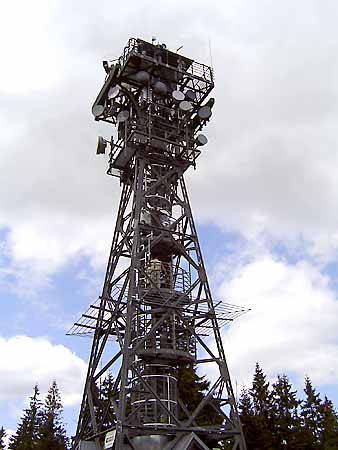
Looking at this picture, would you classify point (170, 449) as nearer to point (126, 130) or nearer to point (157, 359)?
point (157, 359)

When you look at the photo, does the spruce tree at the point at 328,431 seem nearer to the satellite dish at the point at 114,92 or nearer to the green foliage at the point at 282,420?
the green foliage at the point at 282,420

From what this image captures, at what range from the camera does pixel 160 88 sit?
30.8 metres

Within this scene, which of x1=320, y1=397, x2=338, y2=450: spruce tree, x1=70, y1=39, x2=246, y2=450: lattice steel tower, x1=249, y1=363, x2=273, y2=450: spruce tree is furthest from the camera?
x1=320, y1=397, x2=338, y2=450: spruce tree

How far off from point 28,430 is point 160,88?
30.4 m

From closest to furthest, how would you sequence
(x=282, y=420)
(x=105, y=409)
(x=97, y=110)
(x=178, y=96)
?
(x=105, y=409) → (x=178, y=96) → (x=97, y=110) → (x=282, y=420)

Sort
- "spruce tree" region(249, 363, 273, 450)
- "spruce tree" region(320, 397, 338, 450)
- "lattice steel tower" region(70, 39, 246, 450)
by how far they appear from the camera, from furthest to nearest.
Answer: "spruce tree" region(320, 397, 338, 450) < "spruce tree" region(249, 363, 273, 450) < "lattice steel tower" region(70, 39, 246, 450)

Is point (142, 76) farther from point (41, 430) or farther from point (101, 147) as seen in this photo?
point (41, 430)

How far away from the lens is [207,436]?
79.6ft

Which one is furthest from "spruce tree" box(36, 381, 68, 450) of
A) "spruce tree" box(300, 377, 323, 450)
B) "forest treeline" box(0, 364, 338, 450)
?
"spruce tree" box(300, 377, 323, 450)

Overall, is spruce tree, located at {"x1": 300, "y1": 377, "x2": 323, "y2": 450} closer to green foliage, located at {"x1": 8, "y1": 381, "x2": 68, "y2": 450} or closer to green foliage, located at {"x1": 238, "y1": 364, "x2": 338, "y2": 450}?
green foliage, located at {"x1": 238, "y1": 364, "x2": 338, "y2": 450}

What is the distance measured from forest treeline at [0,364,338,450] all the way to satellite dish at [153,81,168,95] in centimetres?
1885

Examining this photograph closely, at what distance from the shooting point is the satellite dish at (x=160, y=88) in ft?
101

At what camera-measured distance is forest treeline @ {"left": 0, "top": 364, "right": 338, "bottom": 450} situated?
1507 inches

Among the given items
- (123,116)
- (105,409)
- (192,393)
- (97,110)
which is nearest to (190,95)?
(123,116)
